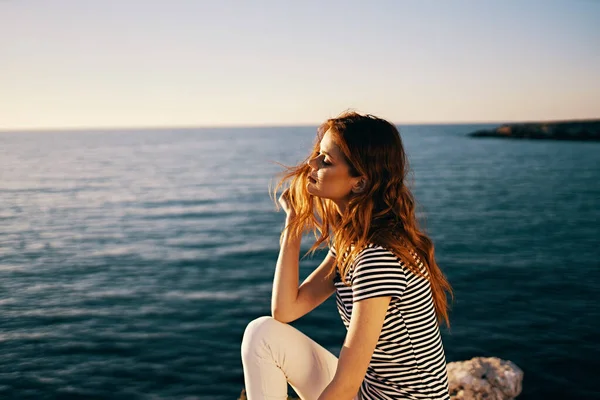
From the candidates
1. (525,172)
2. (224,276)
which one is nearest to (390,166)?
(224,276)

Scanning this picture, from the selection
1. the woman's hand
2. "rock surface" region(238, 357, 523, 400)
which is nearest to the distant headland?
"rock surface" region(238, 357, 523, 400)

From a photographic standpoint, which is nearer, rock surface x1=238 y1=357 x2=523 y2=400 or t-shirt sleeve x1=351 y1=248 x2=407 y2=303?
t-shirt sleeve x1=351 y1=248 x2=407 y2=303

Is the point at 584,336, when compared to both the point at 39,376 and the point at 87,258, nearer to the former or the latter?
the point at 39,376

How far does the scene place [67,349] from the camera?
8.70 meters

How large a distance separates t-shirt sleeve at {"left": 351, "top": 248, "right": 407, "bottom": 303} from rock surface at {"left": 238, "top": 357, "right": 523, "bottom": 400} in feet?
10.9

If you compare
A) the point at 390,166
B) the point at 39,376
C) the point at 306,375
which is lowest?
the point at 39,376

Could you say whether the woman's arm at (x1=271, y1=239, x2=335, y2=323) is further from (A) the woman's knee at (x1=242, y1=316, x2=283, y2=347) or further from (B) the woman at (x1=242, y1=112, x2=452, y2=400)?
(A) the woman's knee at (x1=242, y1=316, x2=283, y2=347)

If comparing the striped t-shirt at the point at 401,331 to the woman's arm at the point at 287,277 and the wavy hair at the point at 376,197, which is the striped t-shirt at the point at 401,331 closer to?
the wavy hair at the point at 376,197

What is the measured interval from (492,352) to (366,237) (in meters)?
7.02

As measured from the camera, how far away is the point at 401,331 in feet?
8.07

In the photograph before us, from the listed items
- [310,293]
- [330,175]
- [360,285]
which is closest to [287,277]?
[310,293]

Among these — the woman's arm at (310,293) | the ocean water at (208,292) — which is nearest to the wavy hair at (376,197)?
the woman's arm at (310,293)

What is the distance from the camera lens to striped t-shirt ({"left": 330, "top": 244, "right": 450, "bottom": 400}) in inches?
92.0

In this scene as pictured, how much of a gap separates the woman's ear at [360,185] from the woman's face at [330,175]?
1 cm
